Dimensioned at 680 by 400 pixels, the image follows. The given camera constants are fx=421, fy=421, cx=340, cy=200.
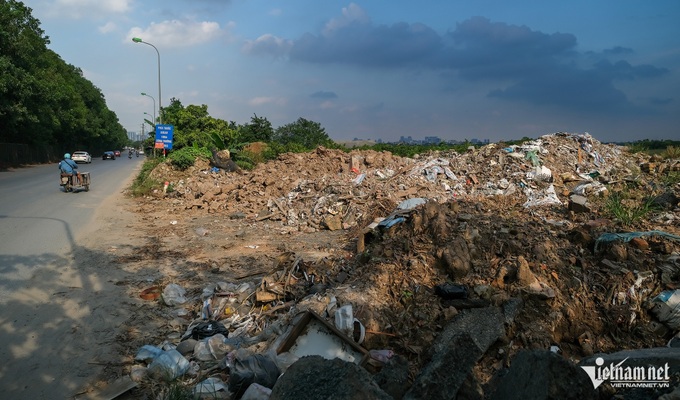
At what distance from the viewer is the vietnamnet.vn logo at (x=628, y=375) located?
290cm

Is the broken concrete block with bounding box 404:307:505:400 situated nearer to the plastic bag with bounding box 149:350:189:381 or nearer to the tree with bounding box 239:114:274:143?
the plastic bag with bounding box 149:350:189:381

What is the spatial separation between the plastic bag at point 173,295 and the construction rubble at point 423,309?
25 mm

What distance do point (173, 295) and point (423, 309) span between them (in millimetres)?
3590

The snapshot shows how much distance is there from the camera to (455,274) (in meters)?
5.64

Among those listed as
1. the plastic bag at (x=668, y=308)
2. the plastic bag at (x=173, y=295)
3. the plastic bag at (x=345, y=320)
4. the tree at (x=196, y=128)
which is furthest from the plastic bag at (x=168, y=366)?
the tree at (x=196, y=128)

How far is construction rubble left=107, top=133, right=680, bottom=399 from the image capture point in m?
2.84

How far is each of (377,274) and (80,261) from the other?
576cm

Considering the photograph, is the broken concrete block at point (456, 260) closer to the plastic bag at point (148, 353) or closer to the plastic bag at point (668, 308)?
the plastic bag at point (668, 308)

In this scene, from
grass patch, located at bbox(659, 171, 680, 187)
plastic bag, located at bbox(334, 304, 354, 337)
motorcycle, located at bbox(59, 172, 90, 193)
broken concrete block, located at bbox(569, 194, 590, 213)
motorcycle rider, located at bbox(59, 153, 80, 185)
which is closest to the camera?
plastic bag, located at bbox(334, 304, 354, 337)

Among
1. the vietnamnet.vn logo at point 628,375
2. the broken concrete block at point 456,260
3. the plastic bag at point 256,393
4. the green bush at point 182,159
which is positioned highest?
the green bush at point 182,159

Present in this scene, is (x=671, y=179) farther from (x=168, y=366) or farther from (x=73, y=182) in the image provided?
(x=73, y=182)

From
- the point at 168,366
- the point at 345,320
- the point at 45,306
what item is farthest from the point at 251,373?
the point at 45,306

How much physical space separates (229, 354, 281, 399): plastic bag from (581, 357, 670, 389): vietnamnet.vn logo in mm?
2536

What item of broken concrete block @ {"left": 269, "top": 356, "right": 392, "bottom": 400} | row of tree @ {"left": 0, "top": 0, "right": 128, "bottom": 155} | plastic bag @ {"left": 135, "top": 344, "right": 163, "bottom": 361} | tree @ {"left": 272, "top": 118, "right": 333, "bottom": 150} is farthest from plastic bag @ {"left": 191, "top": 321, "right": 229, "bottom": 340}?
tree @ {"left": 272, "top": 118, "right": 333, "bottom": 150}
